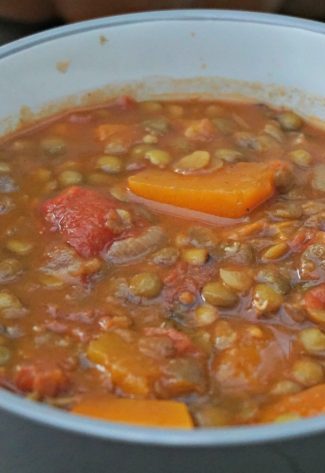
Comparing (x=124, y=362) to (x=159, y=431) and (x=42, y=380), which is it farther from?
(x=159, y=431)

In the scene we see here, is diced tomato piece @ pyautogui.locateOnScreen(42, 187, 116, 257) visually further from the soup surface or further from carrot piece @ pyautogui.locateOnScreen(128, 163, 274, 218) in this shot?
carrot piece @ pyautogui.locateOnScreen(128, 163, 274, 218)

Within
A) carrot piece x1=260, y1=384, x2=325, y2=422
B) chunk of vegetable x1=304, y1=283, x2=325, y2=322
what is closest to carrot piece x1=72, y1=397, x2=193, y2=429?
carrot piece x1=260, y1=384, x2=325, y2=422

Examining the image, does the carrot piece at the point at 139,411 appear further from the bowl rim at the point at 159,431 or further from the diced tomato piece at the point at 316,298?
the diced tomato piece at the point at 316,298

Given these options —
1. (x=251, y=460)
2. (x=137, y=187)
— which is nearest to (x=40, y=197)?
(x=137, y=187)

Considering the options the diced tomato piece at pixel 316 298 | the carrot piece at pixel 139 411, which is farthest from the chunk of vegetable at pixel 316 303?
the carrot piece at pixel 139 411

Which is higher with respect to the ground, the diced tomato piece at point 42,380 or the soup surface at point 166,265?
the diced tomato piece at point 42,380

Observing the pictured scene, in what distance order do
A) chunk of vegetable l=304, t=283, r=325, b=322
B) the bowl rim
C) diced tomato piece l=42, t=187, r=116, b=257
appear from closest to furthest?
the bowl rim < chunk of vegetable l=304, t=283, r=325, b=322 < diced tomato piece l=42, t=187, r=116, b=257
